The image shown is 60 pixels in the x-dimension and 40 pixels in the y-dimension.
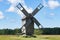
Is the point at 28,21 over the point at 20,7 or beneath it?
beneath

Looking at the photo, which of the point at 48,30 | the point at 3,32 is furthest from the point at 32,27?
the point at 3,32

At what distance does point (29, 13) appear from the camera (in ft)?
166

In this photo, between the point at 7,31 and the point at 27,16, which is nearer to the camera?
the point at 27,16

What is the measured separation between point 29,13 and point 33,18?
1.35 metres

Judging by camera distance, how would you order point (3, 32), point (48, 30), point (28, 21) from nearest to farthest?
point (28, 21)
point (48, 30)
point (3, 32)

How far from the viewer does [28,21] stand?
50125 mm

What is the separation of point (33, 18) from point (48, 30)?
2845 cm

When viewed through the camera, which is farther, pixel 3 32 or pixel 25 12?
pixel 3 32

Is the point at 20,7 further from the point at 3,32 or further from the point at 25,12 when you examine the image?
the point at 3,32

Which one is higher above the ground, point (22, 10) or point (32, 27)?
point (22, 10)

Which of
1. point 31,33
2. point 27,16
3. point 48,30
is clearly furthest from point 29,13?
point 48,30

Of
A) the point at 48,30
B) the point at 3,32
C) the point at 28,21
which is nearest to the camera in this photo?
the point at 28,21

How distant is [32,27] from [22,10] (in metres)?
4.18

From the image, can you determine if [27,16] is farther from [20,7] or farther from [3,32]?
[3,32]
